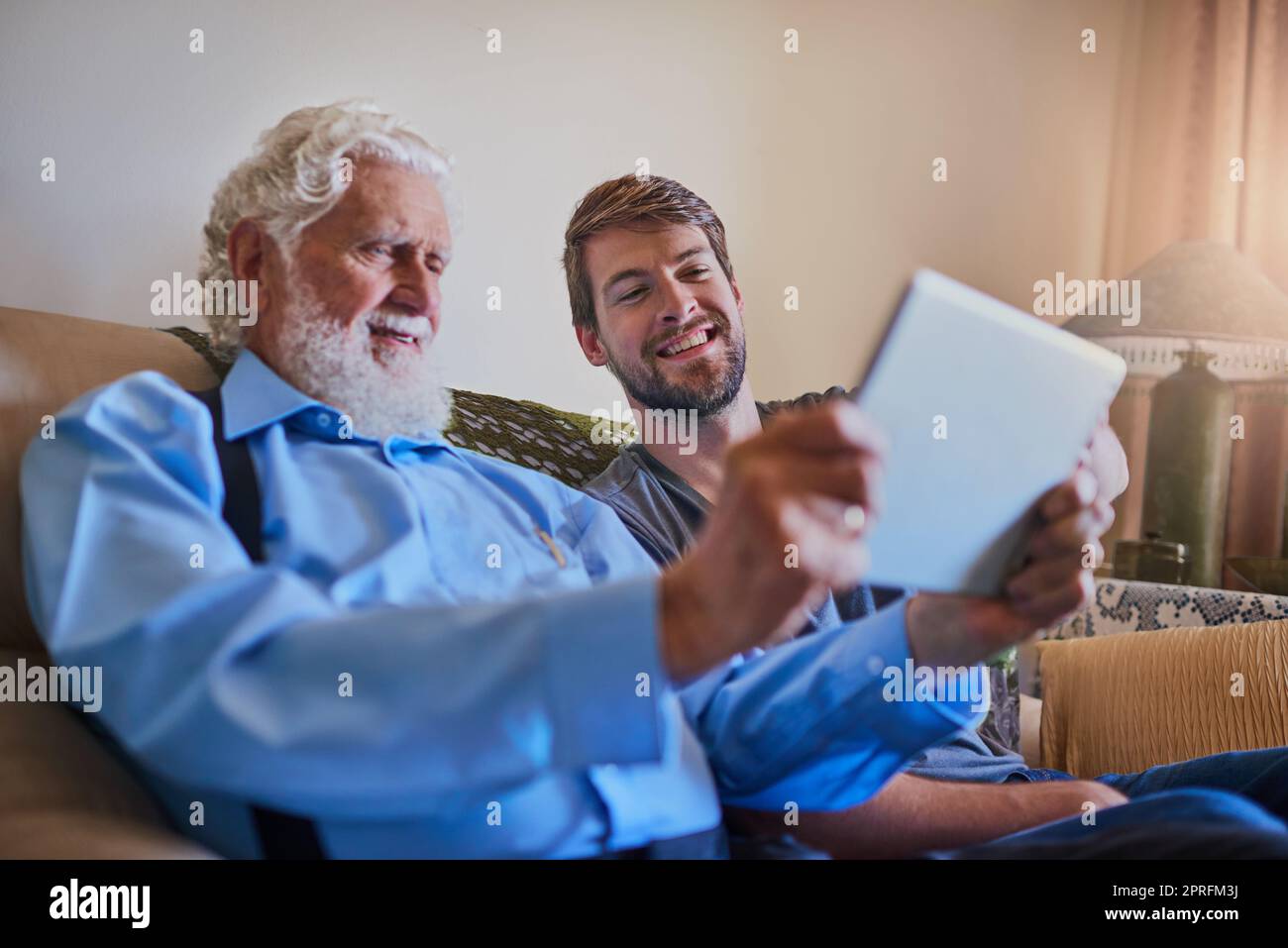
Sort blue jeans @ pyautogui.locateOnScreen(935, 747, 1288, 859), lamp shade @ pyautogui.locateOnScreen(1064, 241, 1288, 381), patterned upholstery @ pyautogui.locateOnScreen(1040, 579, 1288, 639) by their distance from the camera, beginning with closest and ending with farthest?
blue jeans @ pyautogui.locateOnScreen(935, 747, 1288, 859)
patterned upholstery @ pyautogui.locateOnScreen(1040, 579, 1288, 639)
lamp shade @ pyautogui.locateOnScreen(1064, 241, 1288, 381)

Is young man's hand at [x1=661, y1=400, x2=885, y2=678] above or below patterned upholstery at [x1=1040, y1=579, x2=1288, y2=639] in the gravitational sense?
above

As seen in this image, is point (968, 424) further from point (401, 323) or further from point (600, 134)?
point (600, 134)

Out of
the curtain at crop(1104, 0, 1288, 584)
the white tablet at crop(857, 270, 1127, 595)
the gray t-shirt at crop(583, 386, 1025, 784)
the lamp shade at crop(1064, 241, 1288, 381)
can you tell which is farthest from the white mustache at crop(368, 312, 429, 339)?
the curtain at crop(1104, 0, 1288, 584)

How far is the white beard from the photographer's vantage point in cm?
95

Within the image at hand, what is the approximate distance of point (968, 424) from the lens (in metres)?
0.67

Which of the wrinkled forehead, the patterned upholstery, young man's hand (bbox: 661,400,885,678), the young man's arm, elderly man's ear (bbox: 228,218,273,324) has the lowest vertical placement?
the young man's arm

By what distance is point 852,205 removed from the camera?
2244 millimetres

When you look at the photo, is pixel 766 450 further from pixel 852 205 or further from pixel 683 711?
pixel 852 205

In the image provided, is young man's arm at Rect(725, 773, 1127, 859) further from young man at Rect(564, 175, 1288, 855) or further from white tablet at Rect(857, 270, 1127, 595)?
white tablet at Rect(857, 270, 1127, 595)

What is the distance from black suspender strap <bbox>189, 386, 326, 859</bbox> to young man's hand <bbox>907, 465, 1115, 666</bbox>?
0.44 metres

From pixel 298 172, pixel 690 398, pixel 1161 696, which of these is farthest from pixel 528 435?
pixel 1161 696

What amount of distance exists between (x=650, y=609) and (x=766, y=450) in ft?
0.36

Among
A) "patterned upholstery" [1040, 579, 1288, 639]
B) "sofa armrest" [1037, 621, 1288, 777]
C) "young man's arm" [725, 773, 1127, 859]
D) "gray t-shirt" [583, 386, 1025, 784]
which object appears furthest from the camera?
"patterned upholstery" [1040, 579, 1288, 639]

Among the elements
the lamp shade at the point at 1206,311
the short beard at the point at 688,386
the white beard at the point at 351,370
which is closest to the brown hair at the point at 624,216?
the short beard at the point at 688,386
